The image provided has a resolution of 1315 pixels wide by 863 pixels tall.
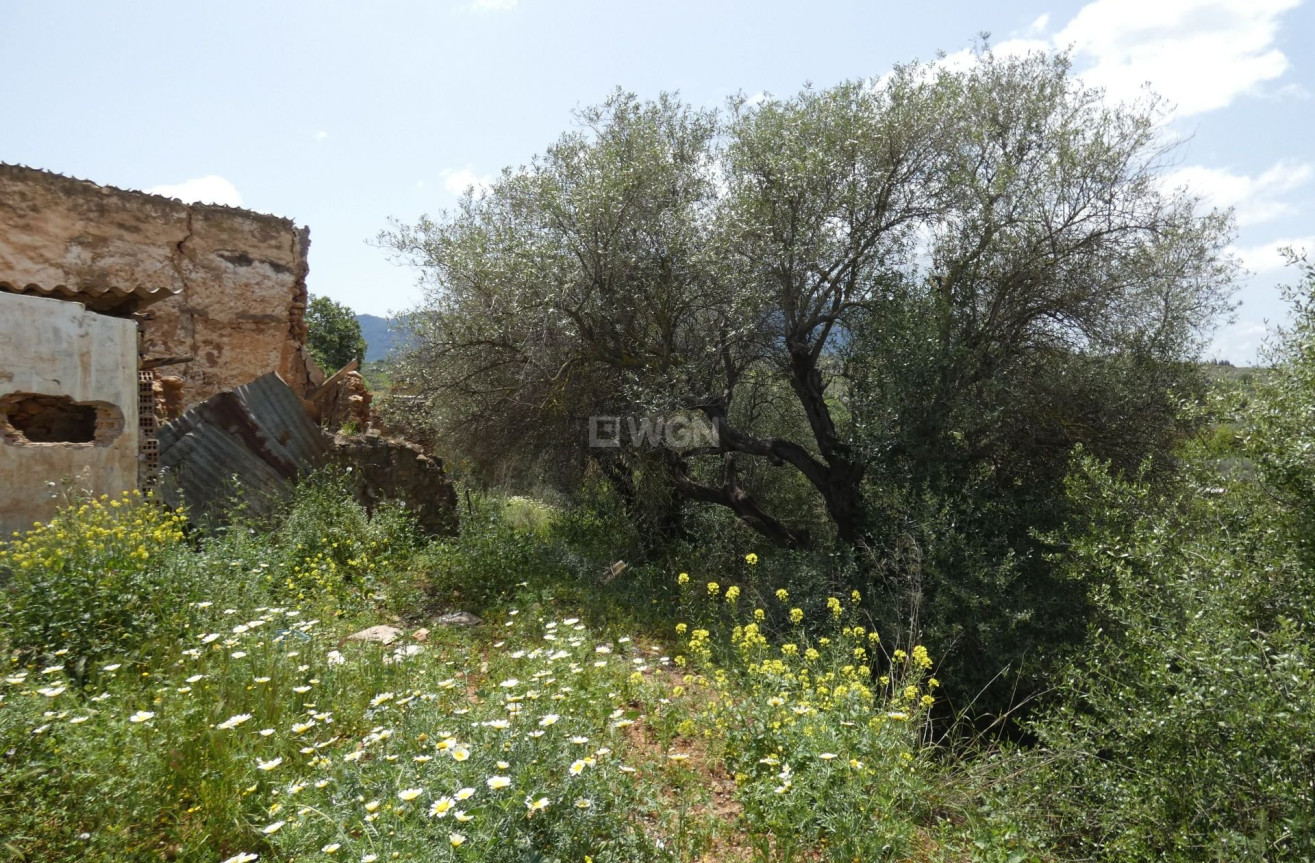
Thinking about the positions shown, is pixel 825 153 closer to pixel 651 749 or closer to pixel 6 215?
pixel 651 749

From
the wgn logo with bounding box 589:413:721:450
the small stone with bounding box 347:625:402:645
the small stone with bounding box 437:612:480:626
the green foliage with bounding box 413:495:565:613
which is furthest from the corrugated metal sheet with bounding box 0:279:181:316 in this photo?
the wgn logo with bounding box 589:413:721:450

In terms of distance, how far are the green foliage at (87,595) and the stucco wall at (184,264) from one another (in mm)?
4972

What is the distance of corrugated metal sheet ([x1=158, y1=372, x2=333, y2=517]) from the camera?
7.35 m

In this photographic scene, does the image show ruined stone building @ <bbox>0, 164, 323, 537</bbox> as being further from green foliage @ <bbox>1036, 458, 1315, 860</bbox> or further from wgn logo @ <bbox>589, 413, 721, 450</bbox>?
green foliage @ <bbox>1036, 458, 1315, 860</bbox>

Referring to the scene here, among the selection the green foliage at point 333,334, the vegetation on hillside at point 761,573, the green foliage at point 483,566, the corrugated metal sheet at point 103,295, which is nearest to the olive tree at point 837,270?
the vegetation on hillside at point 761,573

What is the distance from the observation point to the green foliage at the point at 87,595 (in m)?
4.16

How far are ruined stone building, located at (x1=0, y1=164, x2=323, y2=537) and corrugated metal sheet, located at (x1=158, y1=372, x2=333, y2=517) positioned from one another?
0.34 meters

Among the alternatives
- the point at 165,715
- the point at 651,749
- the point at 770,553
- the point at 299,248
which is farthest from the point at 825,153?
the point at 299,248

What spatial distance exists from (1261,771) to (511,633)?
14.6 feet

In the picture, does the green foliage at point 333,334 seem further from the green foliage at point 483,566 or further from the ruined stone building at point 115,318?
the green foliage at point 483,566

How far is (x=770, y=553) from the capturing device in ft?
27.5

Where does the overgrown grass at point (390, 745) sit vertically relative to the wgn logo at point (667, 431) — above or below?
below

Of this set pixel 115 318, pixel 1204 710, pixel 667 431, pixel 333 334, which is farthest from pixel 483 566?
pixel 333 334

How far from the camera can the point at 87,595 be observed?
443 cm
